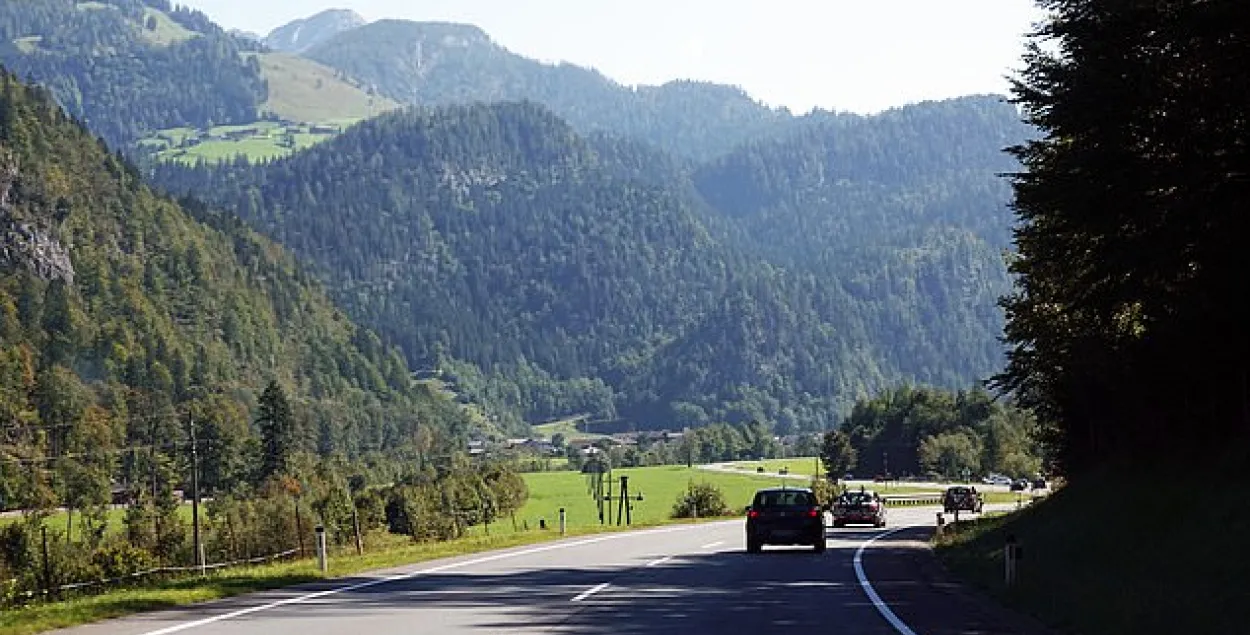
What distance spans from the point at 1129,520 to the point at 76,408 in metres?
151

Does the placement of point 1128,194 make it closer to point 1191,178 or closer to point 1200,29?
point 1191,178

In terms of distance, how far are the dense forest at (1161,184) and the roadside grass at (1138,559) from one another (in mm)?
2000

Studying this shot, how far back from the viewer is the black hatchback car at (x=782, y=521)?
40500mm

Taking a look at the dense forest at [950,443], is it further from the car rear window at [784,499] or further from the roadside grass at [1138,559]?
the roadside grass at [1138,559]

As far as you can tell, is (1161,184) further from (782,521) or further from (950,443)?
(950,443)

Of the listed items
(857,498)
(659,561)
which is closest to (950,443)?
(857,498)

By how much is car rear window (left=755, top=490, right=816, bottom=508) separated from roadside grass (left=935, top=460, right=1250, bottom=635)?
4421 mm

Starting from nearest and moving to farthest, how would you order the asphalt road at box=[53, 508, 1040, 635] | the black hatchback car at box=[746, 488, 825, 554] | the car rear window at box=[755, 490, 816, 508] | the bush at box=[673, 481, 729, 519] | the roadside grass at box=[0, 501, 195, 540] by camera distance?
1. the asphalt road at box=[53, 508, 1040, 635]
2. the black hatchback car at box=[746, 488, 825, 554]
3. the car rear window at box=[755, 490, 816, 508]
4. the bush at box=[673, 481, 729, 519]
5. the roadside grass at box=[0, 501, 195, 540]

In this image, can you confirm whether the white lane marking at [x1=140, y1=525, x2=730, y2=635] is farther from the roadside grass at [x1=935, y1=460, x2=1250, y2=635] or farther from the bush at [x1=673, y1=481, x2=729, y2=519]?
the bush at [x1=673, y1=481, x2=729, y2=519]

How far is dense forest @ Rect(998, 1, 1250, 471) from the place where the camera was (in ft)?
78.9

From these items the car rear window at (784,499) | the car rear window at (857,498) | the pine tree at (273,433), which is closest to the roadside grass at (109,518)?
the pine tree at (273,433)

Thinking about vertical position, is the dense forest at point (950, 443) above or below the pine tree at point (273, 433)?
below

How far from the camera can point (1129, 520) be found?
98.2 ft

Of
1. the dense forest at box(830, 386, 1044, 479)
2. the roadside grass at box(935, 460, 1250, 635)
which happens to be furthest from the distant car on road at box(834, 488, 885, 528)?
the dense forest at box(830, 386, 1044, 479)
